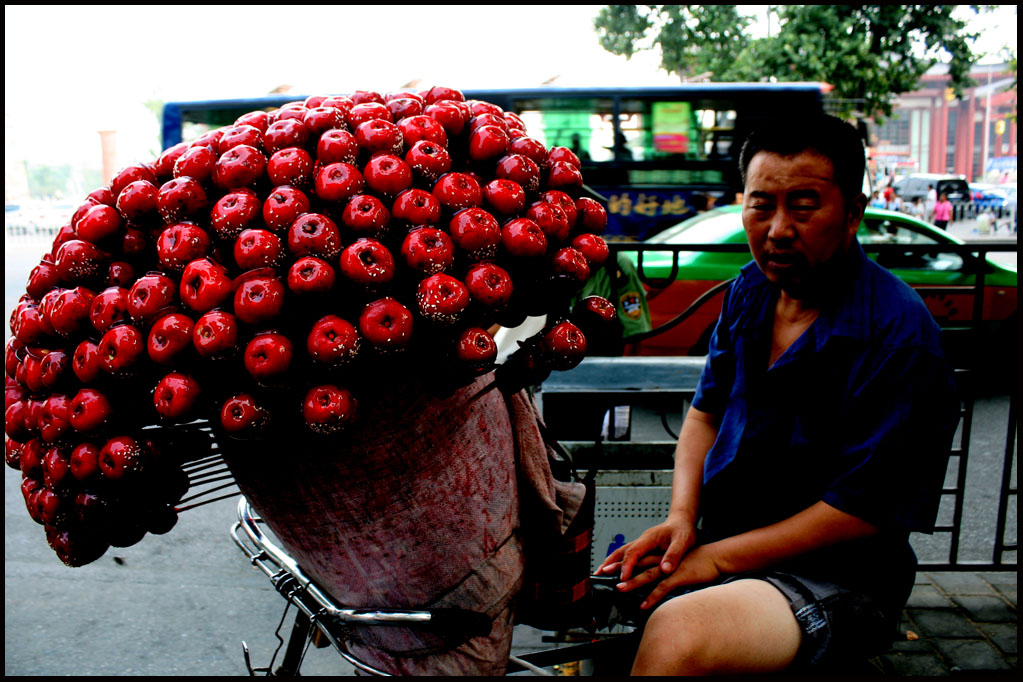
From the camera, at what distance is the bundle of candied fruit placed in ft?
3.47

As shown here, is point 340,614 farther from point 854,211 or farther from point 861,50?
point 861,50

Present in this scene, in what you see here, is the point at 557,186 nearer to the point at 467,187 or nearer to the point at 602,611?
the point at 467,187

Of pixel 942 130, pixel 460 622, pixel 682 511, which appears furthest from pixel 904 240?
pixel 942 130

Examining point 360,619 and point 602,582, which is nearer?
point 360,619

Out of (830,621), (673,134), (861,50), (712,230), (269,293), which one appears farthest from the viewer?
(861,50)

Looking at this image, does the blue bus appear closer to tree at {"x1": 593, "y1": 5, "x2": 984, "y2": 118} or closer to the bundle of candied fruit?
tree at {"x1": 593, "y1": 5, "x2": 984, "y2": 118}

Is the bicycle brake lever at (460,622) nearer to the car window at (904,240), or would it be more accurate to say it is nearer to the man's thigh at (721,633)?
the man's thigh at (721,633)

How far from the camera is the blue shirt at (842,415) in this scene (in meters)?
1.41

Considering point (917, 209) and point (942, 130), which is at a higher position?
point (942, 130)

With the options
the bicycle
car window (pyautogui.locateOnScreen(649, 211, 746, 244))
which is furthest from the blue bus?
the bicycle

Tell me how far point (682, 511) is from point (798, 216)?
0.70m

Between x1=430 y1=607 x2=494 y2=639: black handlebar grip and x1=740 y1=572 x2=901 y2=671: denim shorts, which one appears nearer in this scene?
x1=430 y1=607 x2=494 y2=639: black handlebar grip

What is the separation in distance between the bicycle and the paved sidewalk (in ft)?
4.86

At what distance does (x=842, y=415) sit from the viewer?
1477mm
